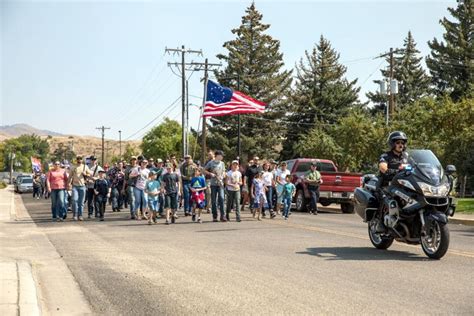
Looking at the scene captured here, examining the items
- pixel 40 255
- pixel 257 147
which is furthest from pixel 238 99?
pixel 257 147

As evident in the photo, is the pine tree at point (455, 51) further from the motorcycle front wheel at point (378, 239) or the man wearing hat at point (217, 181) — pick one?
the motorcycle front wheel at point (378, 239)

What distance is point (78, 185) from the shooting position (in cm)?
1942

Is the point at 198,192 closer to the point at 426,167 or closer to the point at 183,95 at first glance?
the point at 426,167

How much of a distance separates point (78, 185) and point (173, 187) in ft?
9.91

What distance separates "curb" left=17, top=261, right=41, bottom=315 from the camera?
6480 millimetres

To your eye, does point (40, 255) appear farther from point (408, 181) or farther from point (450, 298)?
point (450, 298)

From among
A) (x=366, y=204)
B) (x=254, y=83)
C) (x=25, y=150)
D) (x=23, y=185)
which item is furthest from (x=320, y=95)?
(x=25, y=150)

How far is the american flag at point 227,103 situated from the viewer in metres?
33.3

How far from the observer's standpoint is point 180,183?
64.6ft

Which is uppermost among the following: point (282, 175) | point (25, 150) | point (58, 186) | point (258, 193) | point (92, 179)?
point (25, 150)

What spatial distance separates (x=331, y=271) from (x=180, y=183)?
443 inches

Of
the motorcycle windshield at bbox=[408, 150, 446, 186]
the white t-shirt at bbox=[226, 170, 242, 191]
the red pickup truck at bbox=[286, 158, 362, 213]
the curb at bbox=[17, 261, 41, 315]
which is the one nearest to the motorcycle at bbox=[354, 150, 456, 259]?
the motorcycle windshield at bbox=[408, 150, 446, 186]

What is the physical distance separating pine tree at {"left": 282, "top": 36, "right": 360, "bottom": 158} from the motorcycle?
199ft

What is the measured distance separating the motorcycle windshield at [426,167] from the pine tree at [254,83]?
64215 millimetres
